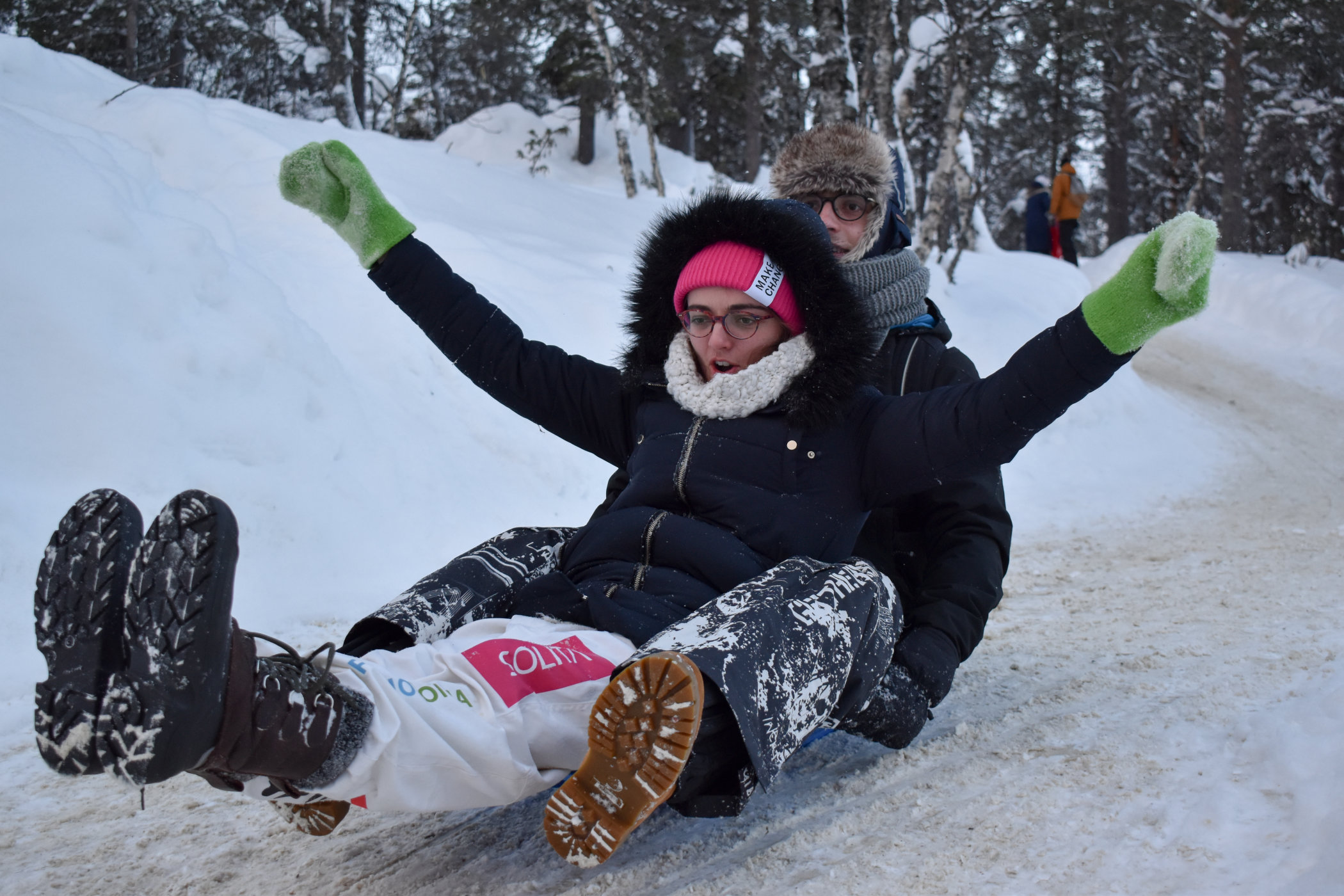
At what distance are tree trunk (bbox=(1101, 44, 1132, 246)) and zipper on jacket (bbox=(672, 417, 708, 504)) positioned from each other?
19495 millimetres

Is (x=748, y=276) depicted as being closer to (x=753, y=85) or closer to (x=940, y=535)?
(x=940, y=535)

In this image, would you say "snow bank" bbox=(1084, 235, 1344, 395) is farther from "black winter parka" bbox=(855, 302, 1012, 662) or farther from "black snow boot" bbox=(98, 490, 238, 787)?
"black snow boot" bbox=(98, 490, 238, 787)

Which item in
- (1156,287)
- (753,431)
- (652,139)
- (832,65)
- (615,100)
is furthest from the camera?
(652,139)

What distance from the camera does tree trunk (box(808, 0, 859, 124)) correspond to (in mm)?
7484

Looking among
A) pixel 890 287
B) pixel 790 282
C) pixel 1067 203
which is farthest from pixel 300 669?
pixel 1067 203

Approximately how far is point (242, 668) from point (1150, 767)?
1781mm

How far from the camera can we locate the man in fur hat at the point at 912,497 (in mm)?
2305

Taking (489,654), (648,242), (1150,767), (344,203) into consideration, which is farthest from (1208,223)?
(344,203)

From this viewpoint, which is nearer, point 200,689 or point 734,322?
point 200,689

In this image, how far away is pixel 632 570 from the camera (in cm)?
215

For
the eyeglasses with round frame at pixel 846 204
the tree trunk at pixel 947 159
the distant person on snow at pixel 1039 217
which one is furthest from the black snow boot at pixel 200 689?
the distant person on snow at pixel 1039 217

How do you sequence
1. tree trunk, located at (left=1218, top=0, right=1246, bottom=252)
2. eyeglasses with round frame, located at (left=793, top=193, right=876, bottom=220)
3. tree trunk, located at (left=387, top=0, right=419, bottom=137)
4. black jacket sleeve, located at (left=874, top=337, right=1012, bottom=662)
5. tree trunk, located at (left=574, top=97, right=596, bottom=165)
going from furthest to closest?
1. tree trunk, located at (left=1218, top=0, right=1246, bottom=252)
2. tree trunk, located at (left=574, top=97, right=596, bottom=165)
3. tree trunk, located at (left=387, top=0, right=419, bottom=137)
4. eyeglasses with round frame, located at (left=793, top=193, right=876, bottom=220)
5. black jacket sleeve, located at (left=874, top=337, right=1012, bottom=662)

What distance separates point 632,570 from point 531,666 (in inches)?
16.2

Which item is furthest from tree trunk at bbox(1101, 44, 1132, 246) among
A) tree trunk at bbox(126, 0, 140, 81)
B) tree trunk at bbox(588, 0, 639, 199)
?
tree trunk at bbox(126, 0, 140, 81)
